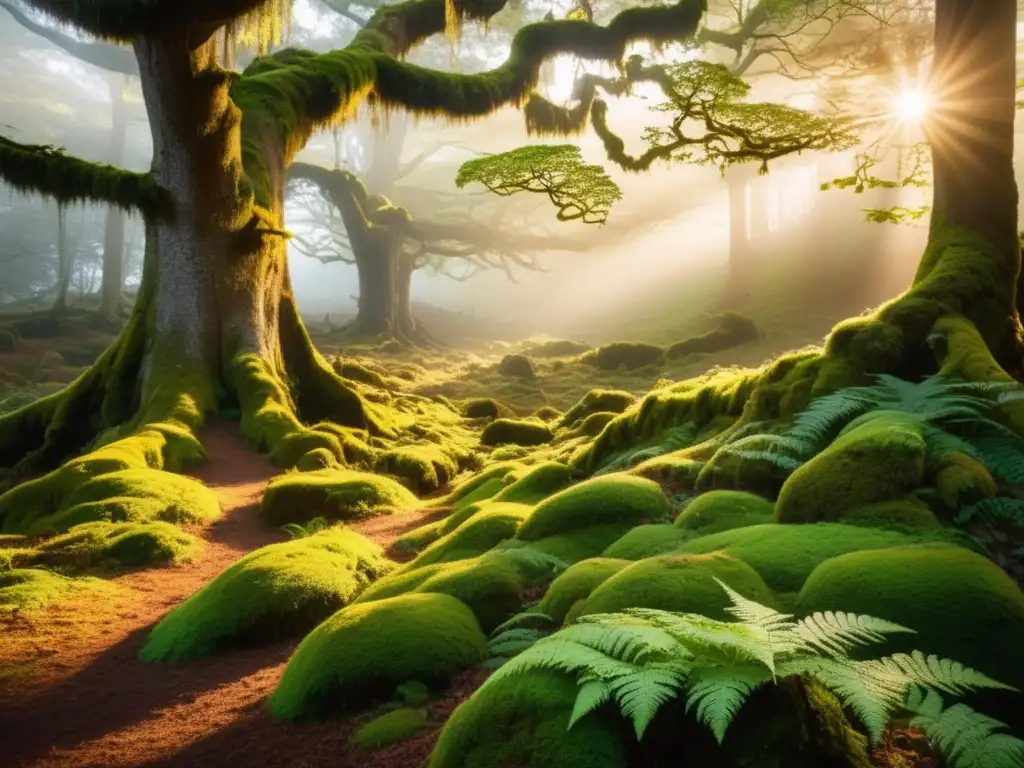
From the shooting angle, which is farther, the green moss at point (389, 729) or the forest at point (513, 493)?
the green moss at point (389, 729)

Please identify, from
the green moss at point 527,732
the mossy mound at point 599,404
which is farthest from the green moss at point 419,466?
the green moss at point 527,732

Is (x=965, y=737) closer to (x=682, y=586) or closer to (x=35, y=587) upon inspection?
(x=682, y=586)

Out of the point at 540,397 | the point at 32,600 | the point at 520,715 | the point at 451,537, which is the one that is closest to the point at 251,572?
the point at 451,537

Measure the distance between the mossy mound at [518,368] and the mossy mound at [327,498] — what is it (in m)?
15.5

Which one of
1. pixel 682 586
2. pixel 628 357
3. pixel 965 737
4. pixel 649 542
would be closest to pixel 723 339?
pixel 628 357

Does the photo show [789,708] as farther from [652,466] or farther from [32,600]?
[32,600]

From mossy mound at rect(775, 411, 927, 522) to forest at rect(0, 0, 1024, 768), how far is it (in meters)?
0.03

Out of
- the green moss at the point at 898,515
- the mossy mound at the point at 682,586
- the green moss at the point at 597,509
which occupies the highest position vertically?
the green moss at the point at 898,515

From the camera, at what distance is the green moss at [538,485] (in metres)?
7.89

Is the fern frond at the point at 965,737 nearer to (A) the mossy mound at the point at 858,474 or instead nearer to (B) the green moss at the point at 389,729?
(A) the mossy mound at the point at 858,474

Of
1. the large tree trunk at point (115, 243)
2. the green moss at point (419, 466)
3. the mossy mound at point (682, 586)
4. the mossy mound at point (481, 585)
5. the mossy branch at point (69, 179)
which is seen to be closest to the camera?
the mossy mound at point (682, 586)

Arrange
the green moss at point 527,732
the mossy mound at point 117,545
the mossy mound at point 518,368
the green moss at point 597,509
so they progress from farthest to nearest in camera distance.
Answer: the mossy mound at point 518,368, the mossy mound at point 117,545, the green moss at point 597,509, the green moss at point 527,732

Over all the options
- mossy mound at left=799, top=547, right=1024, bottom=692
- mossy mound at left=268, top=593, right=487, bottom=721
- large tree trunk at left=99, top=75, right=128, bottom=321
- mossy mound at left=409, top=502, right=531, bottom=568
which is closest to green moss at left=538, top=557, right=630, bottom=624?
mossy mound at left=268, top=593, right=487, bottom=721

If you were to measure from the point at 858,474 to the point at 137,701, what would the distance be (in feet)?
17.2
